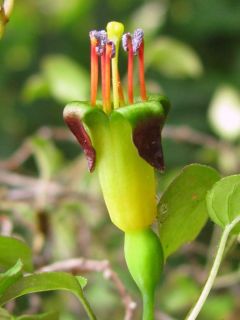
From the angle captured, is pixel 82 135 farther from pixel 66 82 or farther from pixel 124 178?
pixel 66 82

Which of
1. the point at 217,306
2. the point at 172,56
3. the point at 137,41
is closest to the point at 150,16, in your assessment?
the point at 172,56

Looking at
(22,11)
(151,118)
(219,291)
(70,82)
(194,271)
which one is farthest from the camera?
(22,11)

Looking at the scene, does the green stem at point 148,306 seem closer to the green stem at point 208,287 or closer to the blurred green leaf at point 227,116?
the green stem at point 208,287

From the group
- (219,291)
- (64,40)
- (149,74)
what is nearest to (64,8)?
(64,40)

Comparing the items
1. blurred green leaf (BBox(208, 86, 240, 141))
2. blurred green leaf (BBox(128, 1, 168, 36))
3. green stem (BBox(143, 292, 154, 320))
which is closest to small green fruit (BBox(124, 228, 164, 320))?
green stem (BBox(143, 292, 154, 320))

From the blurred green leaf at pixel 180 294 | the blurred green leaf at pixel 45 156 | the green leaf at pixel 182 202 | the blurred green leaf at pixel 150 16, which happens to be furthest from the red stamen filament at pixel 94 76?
the blurred green leaf at pixel 150 16

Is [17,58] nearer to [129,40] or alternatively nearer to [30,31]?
[30,31]
